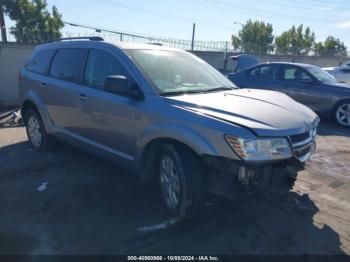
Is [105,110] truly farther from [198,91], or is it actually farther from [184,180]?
[184,180]

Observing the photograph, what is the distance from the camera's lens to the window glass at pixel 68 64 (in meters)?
4.78

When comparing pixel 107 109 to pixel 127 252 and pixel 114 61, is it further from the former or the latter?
pixel 127 252

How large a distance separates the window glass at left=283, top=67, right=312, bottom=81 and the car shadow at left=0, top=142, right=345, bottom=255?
18.7ft

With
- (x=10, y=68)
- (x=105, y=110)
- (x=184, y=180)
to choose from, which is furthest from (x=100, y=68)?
(x=10, y=68)

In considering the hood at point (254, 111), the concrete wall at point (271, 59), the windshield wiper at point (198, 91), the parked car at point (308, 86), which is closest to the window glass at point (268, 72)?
the parked car at point (308, 86)

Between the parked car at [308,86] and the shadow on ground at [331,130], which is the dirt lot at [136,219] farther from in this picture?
the parked car at [308,86]

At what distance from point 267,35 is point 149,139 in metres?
69.2

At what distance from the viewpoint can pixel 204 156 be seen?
3180mm

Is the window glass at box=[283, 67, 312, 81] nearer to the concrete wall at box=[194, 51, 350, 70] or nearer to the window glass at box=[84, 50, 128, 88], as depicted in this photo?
the window glass at box=[84, 50, 128, 88]

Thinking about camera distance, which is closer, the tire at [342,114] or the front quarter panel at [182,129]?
the front quarter panel at [182,129]

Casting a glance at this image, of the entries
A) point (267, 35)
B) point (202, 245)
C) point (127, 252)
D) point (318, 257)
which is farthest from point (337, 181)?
point (267, 35)

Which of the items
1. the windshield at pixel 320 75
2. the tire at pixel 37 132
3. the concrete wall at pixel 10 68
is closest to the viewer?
the tire at pixel 37 132

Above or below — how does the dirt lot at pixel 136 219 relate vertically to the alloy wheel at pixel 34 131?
below

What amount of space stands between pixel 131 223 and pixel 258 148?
154cm
